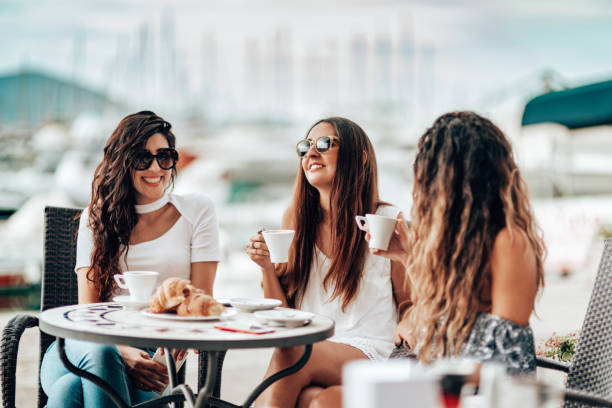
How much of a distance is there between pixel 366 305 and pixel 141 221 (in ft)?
3.29

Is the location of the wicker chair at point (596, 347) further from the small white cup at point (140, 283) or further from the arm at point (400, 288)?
the small white cup at point (140, 283)

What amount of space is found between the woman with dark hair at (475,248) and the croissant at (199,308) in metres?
0.61

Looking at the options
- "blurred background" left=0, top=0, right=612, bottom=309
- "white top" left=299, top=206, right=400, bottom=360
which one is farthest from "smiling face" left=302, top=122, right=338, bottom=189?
"blurred background" left=0, top=0, right=612, bottom=309

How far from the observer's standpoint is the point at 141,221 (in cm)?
274

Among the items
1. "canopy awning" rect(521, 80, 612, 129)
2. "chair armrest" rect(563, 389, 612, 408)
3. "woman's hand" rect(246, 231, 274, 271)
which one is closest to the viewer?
"chair armrest" rect(563, 389, 612, 408)

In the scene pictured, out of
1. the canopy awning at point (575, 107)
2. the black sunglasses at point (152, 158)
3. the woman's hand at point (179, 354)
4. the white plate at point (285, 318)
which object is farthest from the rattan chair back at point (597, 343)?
the canopy awning at point (575, 107)

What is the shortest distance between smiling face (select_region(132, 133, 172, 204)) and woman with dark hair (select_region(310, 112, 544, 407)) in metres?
1.31

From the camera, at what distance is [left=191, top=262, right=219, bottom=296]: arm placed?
2711 millimetres

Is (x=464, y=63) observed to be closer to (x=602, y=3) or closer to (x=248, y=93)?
(x=602, y=3)

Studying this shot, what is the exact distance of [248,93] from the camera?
28953 mm

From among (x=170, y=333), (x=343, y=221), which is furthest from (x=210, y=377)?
(x=343, y=221)

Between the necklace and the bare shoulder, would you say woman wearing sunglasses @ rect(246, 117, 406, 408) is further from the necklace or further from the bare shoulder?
the bare shoulder

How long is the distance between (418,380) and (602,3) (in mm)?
36344

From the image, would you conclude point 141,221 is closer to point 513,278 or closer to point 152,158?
point 152,158
